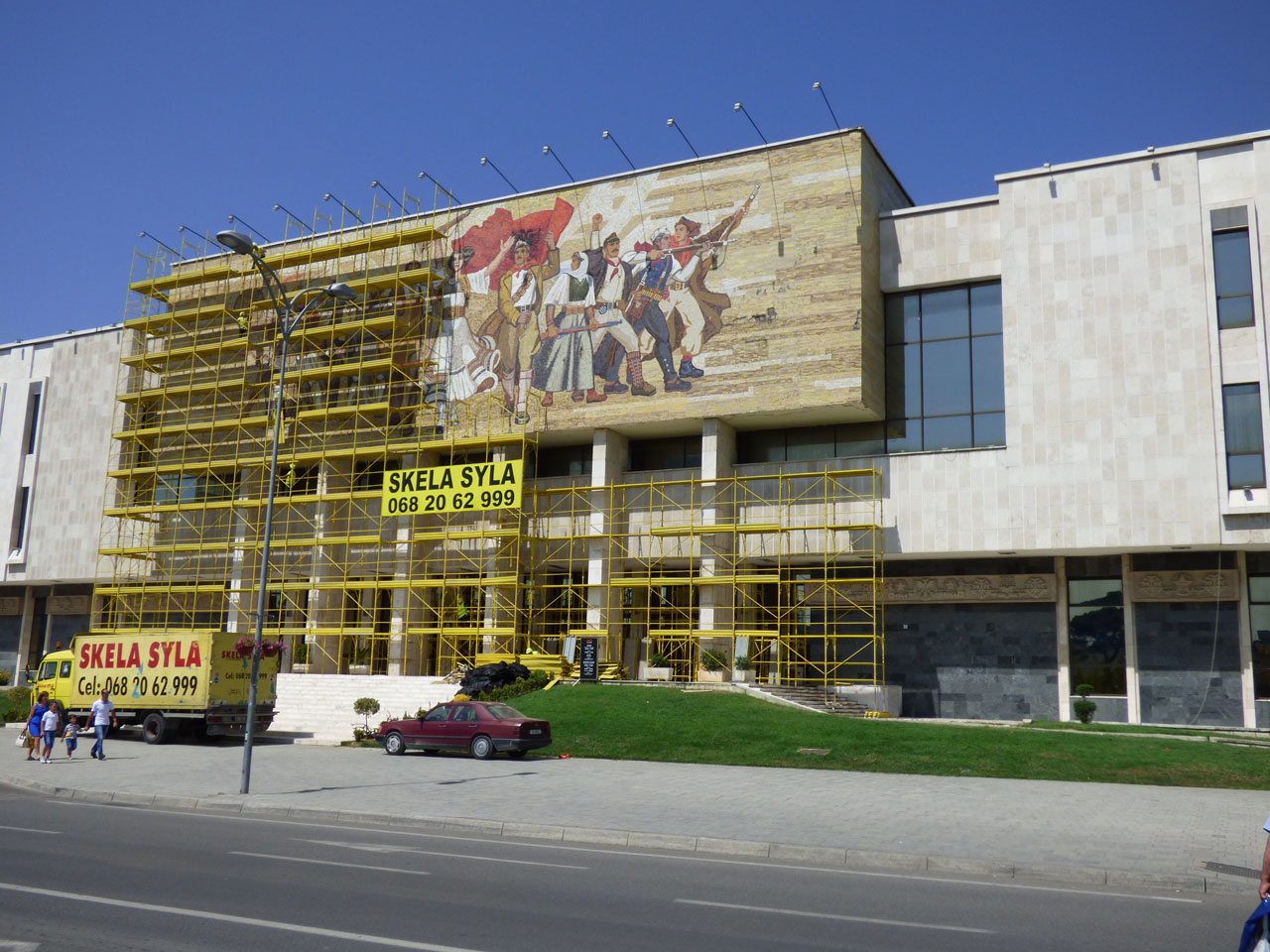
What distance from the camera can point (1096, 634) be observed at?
3612cm

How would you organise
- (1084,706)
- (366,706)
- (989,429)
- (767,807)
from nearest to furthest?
(767,807), (366,706), (1084,706), (989,429)

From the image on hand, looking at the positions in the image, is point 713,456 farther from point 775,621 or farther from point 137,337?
point 137,337

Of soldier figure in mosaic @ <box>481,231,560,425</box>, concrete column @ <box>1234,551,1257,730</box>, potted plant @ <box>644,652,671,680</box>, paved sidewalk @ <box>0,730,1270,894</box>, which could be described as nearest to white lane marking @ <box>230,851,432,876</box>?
paved sidewalk @ <box>0,730,1270,894</box>

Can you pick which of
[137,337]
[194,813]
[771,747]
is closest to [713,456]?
[771,747]

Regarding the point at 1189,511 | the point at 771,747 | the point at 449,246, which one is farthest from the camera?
the point at 449,246

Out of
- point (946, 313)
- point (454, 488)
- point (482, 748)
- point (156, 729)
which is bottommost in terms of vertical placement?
point (156, 729)

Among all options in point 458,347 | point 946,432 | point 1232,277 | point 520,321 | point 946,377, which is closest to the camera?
point 1232,277

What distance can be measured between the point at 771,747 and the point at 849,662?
558 inches

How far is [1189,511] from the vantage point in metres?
33.1

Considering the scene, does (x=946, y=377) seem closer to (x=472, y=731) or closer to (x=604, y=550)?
(x=604, y=550)

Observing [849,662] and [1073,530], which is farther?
[849,662]

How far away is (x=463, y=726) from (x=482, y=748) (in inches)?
32.3

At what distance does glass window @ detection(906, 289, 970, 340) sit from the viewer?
38672mm

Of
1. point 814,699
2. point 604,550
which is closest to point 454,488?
point 604,550
